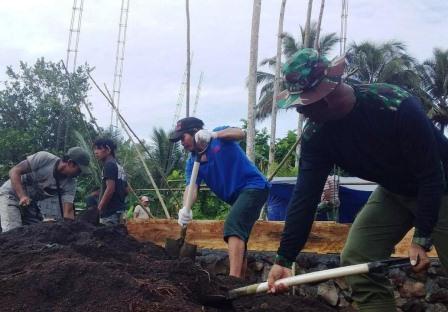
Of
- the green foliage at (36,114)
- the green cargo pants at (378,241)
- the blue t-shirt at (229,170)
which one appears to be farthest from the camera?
the green foliage at (36,114)

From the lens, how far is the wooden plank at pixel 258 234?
564 centimetres

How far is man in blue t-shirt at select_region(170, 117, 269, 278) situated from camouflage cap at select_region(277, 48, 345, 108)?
202cm

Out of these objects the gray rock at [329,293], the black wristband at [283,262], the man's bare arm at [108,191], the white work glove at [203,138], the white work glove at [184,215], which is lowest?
the gray rock at [329,293]

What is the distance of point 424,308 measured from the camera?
203 inches

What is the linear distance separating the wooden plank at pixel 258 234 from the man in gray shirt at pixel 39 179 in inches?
31.2

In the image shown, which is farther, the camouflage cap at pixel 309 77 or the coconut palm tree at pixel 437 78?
the coconut palm tree at pixel 437 78

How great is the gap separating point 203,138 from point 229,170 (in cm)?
36

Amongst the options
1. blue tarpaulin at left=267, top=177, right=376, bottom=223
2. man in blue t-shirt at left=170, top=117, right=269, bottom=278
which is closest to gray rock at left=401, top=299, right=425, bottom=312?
man in blue t-shirt at left=170, top=117, right=269, bottom=278

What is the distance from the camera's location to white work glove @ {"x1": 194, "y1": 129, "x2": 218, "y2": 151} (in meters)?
4.99

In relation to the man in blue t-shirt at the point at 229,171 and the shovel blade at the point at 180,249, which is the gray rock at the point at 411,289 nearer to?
the man in blue t-shirt at the point at 229,171

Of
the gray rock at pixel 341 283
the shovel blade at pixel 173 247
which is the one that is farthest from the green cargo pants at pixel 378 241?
the shovel blade at pixel 173 247

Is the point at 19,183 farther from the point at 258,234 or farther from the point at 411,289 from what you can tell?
the point at 411,289

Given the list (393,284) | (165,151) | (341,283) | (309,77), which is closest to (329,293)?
(341,283)

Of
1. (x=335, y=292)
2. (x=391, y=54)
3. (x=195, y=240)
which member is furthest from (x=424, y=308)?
(x=391, y=54)
